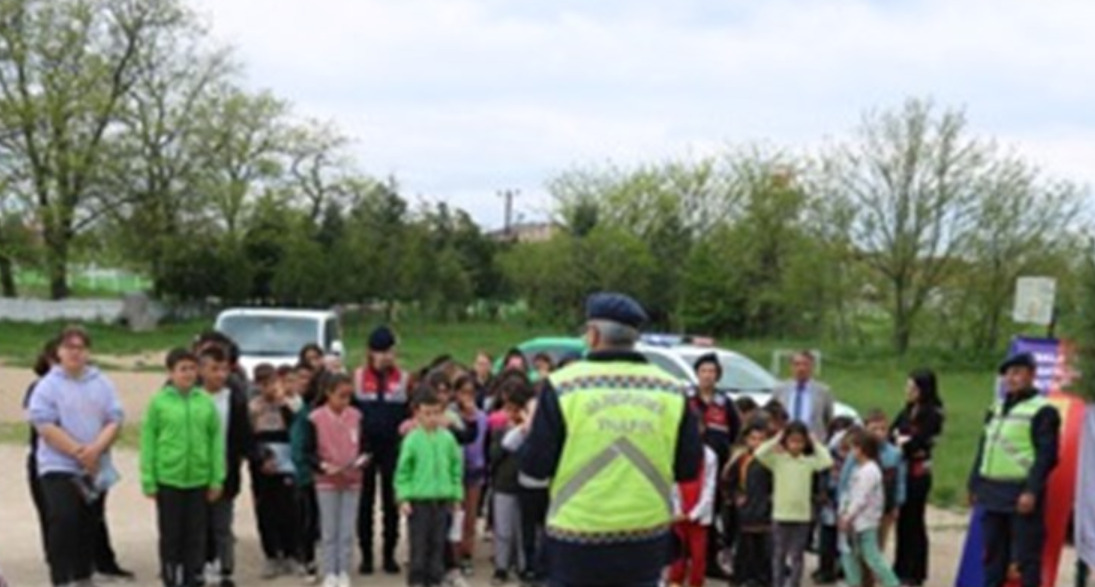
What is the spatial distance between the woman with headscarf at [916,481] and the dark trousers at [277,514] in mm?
4413

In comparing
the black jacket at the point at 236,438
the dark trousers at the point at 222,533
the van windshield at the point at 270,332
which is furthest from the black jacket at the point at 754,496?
the van windshield at the point at 270,332

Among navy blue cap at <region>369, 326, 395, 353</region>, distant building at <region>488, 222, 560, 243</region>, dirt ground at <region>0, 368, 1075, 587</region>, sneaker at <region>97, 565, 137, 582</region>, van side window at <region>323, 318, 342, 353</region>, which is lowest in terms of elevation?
dirt ground at <region>0, 368, 1075, 587</region>

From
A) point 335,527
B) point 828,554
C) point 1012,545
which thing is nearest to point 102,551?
point 335,527

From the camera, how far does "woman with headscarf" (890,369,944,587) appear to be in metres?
10.7

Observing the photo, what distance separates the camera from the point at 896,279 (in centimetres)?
4169

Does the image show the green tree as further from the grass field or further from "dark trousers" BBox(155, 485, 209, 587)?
"dark trousers" BBox(155, 485, 209, 587)

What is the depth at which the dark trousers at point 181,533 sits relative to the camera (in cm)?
889

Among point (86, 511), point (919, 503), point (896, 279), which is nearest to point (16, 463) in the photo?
point (86, 511)

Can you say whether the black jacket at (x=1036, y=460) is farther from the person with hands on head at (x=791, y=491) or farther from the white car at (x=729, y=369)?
the white car at (x=729, y=369)

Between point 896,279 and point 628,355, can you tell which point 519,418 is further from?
point 896,279

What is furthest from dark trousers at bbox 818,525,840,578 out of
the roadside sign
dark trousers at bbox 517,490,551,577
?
the roadside sign

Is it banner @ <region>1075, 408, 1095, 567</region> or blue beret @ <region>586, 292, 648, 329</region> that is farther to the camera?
banner @ <region>1075, 408, 1095, 567</region>

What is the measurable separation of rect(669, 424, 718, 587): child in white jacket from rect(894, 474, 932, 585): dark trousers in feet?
4.82

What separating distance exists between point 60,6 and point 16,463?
34.3 m
